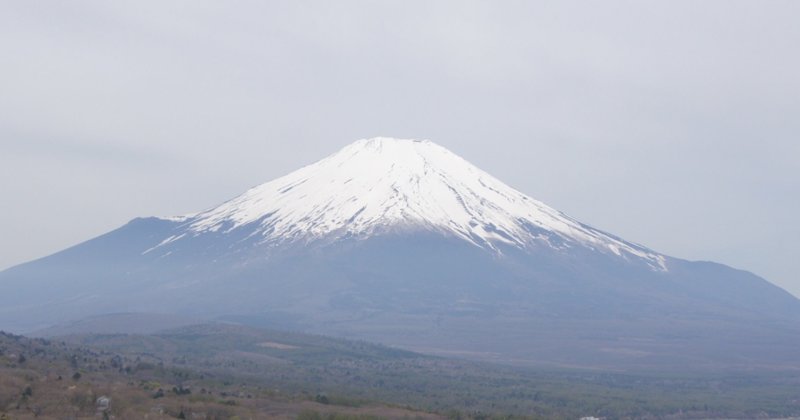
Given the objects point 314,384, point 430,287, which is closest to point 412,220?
point 430,287

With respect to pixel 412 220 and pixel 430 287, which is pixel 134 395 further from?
pixel 412 220

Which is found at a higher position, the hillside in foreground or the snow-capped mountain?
the snow-capped mountain

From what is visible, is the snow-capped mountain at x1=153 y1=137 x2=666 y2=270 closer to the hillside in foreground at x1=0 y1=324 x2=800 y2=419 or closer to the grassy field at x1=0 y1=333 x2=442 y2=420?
the hillside in foreground at x1=0 y1=324 x2=800 y2=419

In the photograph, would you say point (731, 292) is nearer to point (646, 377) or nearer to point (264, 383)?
point (646, 377)

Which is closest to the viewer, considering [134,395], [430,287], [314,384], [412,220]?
[134,395]

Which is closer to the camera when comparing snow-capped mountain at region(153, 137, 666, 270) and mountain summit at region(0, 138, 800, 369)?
mountain summit at region(0, 138, 800, 369)

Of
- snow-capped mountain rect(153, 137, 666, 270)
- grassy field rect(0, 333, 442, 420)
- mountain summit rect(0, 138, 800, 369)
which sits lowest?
grassy field rect(0, 333, 442, 420)

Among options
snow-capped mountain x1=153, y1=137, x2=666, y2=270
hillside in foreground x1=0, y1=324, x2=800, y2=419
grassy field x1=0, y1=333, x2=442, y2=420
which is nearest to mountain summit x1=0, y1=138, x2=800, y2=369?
snow-capped mountain x1=153, y1=137, x2=666, y2=270

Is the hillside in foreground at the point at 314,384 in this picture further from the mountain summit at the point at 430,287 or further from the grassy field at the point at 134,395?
the mountain summit at the point at 430,287

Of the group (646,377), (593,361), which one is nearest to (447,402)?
(646,377)
